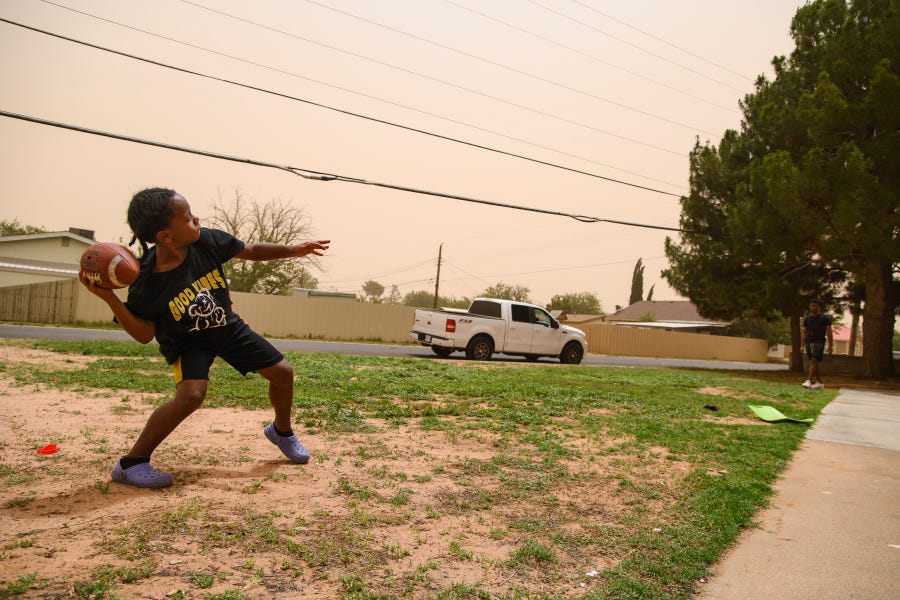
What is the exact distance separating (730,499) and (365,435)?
2687 mm

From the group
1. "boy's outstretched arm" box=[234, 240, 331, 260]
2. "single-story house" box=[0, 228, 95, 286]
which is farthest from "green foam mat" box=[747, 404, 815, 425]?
"single-story house" box=[0, 228, 95, 286]

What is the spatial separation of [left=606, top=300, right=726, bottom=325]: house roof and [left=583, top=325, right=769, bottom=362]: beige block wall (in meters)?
18.4

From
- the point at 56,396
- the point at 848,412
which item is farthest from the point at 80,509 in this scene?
the point at 848,412

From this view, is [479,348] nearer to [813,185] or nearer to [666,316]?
[813,185]

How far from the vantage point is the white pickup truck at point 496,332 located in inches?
679

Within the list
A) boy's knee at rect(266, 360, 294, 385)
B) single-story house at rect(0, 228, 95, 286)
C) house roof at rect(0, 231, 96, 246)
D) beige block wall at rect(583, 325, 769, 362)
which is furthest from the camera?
beige block wall at rect(583, 325, 769, 362)

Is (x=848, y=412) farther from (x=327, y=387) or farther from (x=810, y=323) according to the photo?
(x=327, y=387)

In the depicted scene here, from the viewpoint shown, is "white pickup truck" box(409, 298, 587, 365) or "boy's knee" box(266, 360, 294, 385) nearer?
"boy's knee" box(266, 360, 294, 385)

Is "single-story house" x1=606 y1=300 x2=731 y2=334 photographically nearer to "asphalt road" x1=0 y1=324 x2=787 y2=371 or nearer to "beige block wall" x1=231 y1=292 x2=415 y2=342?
"beige block wall" x1=231 y1=292 x2=415 y2=342

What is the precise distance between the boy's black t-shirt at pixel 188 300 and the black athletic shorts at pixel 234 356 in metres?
0.04

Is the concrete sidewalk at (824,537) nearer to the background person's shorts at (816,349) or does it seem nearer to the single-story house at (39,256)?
the background person's shorts at (816,349)

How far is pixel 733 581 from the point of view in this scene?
269 centimetres

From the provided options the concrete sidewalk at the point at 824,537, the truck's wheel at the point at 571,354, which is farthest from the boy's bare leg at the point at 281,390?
the truck's wheel at the point at 571,354

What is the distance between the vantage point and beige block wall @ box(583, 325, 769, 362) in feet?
128
